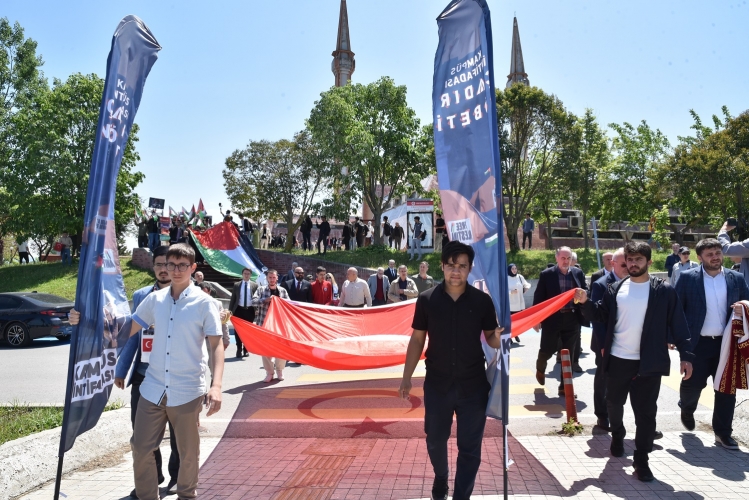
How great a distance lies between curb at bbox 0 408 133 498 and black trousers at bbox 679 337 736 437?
579cm

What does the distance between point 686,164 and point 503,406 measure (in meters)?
27.3

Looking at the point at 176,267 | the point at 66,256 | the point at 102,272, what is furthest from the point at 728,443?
the point at 66,256

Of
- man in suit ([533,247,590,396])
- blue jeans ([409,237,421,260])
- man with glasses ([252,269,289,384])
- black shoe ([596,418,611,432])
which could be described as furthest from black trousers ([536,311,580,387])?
blue jeans ([409,237,421,260])

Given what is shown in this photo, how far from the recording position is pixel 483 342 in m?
4.70

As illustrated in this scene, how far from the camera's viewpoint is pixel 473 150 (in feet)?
16.0

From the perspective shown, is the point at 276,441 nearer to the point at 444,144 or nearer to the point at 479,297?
the point at 479,297

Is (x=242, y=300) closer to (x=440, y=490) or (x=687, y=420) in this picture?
(x=687, y=420)

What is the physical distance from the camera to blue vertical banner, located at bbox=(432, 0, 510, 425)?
4609mm

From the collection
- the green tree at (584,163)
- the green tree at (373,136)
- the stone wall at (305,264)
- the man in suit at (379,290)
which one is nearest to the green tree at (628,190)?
the green tree at (584,163)

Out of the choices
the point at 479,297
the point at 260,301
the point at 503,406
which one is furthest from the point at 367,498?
the point at 260,301

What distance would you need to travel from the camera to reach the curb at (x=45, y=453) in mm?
5035

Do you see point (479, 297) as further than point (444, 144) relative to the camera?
No

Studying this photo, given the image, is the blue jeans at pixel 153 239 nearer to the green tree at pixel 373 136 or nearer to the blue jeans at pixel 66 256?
the blue jeans at pixel 66 256

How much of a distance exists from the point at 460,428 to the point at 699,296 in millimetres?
3173
